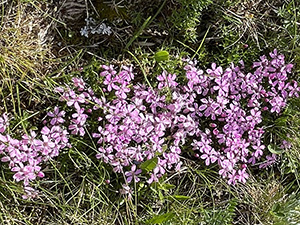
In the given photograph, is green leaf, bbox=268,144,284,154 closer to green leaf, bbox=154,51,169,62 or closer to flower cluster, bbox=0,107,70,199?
green leaf, bbox=154,51,169,62

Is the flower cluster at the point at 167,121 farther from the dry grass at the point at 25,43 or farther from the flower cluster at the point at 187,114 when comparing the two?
the dry grass at the point at 25,43

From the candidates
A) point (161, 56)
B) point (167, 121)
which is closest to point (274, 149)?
Result: point (167, 121)

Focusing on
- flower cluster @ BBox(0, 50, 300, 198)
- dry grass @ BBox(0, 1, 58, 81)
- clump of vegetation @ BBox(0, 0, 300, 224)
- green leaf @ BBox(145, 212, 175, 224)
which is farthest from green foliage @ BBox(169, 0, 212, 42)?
green leaf @ BBox(145, 212, 175, 224)

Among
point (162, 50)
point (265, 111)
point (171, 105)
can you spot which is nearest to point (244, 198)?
point (265, 111)

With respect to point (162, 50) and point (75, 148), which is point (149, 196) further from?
point (162, 50)

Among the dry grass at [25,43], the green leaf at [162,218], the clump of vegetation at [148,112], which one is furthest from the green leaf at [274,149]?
the dry grass at [25,43]

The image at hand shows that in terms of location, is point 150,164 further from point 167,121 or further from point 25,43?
point 25,43
